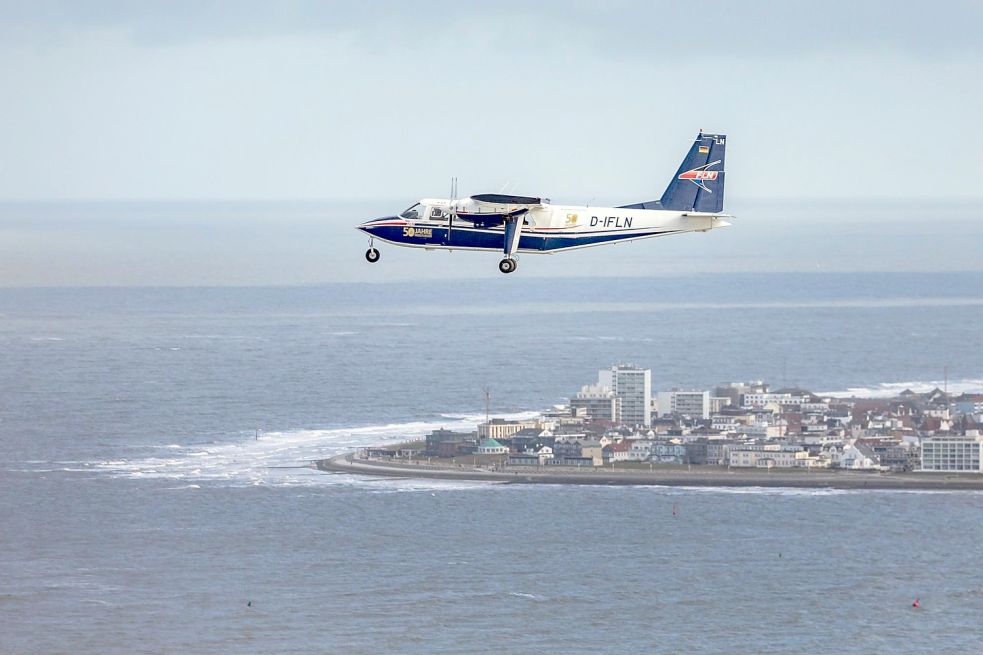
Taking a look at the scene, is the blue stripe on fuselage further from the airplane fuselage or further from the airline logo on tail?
the airline logo on tail

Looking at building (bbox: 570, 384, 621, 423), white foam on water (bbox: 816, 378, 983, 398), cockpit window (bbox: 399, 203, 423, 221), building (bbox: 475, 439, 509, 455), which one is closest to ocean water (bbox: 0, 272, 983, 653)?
white foam on water (bbox: 816, 378, 983, 398)

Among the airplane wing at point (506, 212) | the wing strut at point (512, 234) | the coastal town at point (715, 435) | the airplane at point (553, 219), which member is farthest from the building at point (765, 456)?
the wing strut at point (512, 234)

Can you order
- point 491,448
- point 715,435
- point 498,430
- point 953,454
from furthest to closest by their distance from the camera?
point 498,430, point 715,435, point 491,448, point 953,454

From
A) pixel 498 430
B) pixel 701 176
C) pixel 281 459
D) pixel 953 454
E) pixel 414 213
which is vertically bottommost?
pixel 281 459

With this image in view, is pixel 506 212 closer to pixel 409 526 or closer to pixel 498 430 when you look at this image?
pixel 409 526

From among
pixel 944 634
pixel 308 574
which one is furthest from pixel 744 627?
pixel 308 574

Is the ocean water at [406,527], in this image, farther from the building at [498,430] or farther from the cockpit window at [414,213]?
the cockpit window at [414,213]

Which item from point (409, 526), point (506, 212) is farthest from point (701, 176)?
point (409, 526)
